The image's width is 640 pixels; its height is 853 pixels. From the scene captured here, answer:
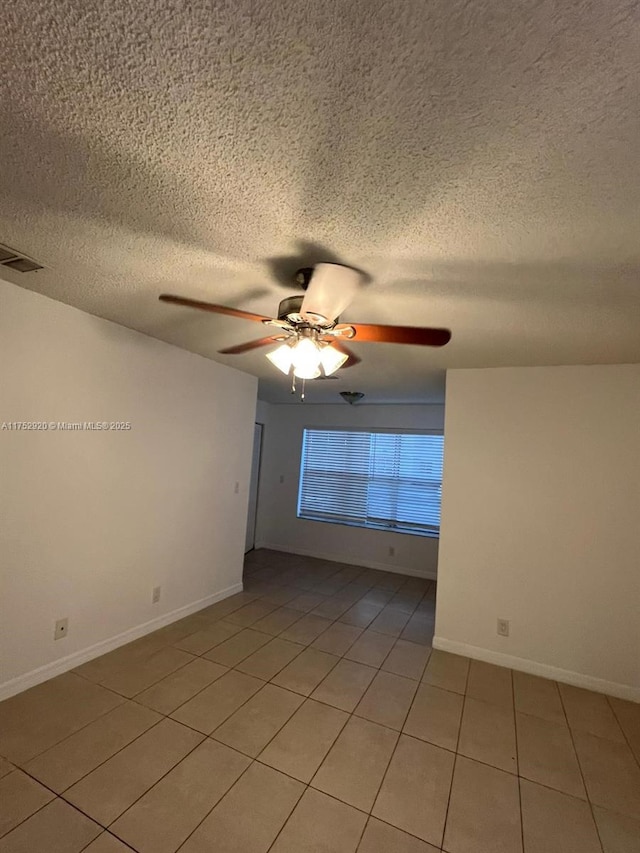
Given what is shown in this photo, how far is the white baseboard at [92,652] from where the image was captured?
7.29 feet

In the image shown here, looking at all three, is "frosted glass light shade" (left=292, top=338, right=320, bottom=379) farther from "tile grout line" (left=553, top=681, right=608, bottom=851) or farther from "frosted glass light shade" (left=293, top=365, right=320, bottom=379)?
"tile grout line" (left=553, top=681, right=608, bottom=851)

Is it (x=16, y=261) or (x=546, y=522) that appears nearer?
(x=16, y=261)

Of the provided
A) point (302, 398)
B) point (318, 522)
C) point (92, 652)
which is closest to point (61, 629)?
point (92, 652)

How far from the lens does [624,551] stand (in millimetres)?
2725

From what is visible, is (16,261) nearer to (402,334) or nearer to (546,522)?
(402,334)

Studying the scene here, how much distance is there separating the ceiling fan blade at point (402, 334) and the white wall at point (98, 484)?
185 centimetres

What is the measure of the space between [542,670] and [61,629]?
336 cm

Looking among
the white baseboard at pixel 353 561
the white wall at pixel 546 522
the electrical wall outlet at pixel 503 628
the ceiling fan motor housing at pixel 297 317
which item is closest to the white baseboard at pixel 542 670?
the white wall at pixel 546 522

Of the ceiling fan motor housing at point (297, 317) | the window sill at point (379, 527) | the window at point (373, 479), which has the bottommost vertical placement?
the window sill at point (379, 527)

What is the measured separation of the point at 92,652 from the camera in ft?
8.61

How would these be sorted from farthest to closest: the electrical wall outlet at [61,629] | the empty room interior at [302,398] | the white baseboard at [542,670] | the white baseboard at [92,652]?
the white baseboard at [542,670], the electrical wall outlet at [61,629], the white baseboard at [92,652], the empty room interior at [302,398]

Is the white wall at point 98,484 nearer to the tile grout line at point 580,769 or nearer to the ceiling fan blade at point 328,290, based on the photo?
the ceiling fan blade at point 328,290

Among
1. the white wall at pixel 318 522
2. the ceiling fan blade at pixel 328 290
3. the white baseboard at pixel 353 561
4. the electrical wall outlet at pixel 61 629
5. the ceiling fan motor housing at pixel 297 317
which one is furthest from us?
the white wall at pixel 318 522

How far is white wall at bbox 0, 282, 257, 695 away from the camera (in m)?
2.20
